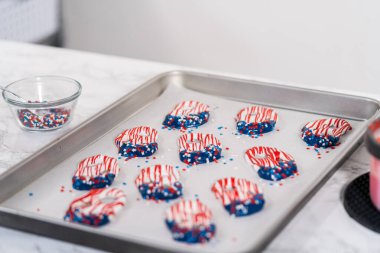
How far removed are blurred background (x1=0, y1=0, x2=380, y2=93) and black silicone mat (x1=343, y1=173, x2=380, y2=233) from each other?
187 cm

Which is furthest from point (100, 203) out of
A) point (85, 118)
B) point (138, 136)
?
point (85, 118)

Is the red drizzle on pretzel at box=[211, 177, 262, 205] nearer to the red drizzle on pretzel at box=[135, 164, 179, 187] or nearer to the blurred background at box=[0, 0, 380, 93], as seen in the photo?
the red drizzle on pretzel at box=[135, 164, 179, 187]

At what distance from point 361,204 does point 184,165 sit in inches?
14.6

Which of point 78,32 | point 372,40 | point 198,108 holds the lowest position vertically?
point 78,32

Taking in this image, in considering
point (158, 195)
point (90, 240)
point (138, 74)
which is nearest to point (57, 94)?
point (138, 74)

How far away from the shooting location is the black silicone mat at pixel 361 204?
1.05m

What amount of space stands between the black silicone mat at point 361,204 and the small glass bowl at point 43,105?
2.17ft

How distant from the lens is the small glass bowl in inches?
55.7

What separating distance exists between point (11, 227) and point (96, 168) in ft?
0.72

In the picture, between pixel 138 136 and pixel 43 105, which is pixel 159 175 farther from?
pixel 43 105

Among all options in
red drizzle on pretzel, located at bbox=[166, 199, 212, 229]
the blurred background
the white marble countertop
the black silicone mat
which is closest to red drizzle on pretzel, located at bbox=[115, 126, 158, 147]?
the white marble countertop

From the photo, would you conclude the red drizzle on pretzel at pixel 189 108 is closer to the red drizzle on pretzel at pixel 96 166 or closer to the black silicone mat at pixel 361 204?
the red drizzle on pretzel at pixel 96 166

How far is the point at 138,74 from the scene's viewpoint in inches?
68.4

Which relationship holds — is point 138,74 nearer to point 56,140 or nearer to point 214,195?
point 56,140
